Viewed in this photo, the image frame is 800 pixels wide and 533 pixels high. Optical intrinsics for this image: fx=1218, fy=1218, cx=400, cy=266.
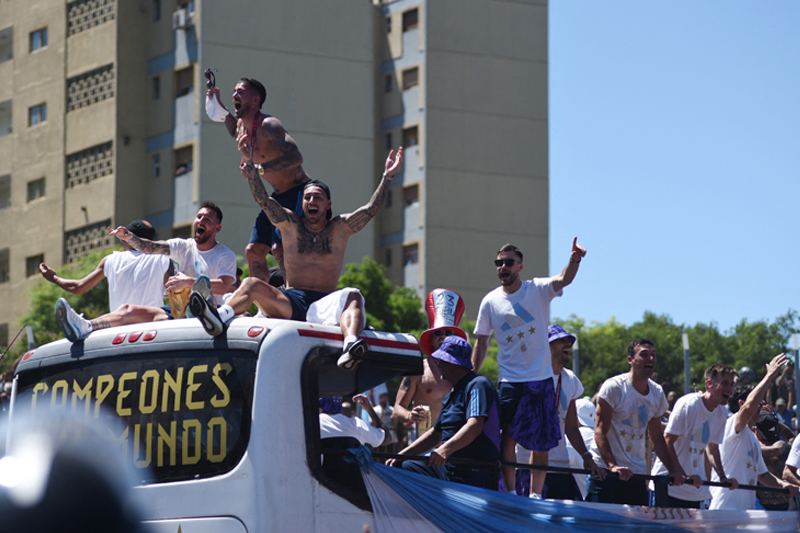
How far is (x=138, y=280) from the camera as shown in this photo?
33.0ft

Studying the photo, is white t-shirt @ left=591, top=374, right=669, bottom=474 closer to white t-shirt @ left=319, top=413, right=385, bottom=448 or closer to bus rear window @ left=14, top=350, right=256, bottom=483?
white t-shirt @ left=319, top=413, right=385, bottom=448

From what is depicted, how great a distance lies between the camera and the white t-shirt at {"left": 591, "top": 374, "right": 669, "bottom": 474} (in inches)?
382

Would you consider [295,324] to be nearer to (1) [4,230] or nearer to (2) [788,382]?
(2) [788,382]

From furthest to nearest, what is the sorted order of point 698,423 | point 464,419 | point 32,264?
point 32,264 < point 698,423 < point 464,419

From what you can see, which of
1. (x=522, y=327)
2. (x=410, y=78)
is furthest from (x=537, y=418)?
(x=410, y=78)

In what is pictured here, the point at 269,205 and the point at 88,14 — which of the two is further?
the point at 88,14

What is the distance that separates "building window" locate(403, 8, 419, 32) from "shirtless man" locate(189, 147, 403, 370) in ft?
172

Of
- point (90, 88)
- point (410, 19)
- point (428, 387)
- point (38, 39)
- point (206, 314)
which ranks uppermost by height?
point (410, 19)

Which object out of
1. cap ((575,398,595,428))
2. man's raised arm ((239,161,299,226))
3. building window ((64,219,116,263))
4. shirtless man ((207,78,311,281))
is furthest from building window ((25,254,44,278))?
man's raised arm ((239,161,299,226))

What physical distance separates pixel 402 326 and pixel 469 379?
132 ft

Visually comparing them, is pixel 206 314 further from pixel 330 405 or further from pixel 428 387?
pixel 428 387

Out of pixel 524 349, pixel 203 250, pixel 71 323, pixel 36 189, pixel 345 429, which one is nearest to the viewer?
pixel 71 323

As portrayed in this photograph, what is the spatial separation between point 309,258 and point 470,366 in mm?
1352

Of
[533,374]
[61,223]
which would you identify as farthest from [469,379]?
[61,223]
